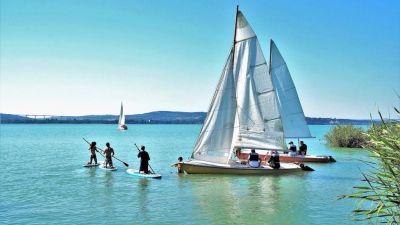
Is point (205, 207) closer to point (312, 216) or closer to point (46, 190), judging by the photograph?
point (312, 216)

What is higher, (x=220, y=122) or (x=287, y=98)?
(x=287, y=98)

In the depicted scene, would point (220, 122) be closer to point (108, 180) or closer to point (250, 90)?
point (250, 90)

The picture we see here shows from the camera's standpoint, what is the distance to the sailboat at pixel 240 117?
2755cm

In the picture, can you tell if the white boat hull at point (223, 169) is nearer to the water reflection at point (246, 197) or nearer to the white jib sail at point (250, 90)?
the water reflection at point (246, 197)

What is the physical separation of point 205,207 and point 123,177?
10316 mm

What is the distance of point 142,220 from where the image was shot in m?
16.4

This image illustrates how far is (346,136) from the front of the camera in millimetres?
54344

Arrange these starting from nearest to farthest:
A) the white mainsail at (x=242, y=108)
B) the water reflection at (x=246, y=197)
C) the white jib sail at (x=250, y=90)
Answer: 1. the water reflection at (x=246, y=197)
2. the white mainsail at (x=242, y=108)
3. the white jib sail at (x=250, y=90)

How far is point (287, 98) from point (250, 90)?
867 cm

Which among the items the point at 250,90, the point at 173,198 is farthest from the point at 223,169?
the point at 173,198

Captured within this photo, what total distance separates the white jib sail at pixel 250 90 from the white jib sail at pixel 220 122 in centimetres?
114

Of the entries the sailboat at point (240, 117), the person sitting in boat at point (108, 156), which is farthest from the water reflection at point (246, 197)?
the person sitting in boat at point (108, 156)

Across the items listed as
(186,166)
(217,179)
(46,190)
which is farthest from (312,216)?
(46,190)

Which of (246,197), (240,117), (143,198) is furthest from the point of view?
(240,117)
